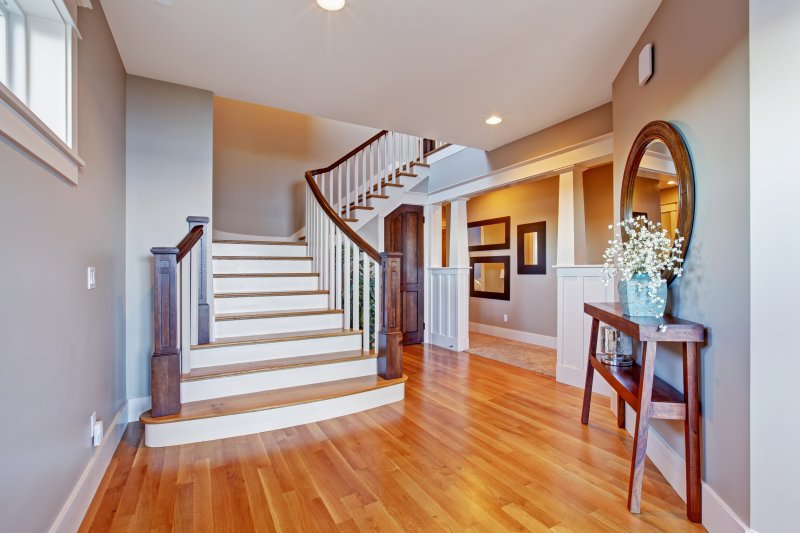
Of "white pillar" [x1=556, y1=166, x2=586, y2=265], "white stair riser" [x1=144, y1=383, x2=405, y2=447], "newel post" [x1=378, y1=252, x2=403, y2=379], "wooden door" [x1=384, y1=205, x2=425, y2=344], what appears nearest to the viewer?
"white stair riser" [x1=144, y1=383, x2=405, y2=447]

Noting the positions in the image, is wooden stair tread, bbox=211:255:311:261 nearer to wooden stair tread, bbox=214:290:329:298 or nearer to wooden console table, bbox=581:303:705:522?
wooden stair tread, bbox=214:290:329:298

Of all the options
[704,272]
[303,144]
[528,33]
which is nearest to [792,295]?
[704,272]

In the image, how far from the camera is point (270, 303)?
3600 millimetres

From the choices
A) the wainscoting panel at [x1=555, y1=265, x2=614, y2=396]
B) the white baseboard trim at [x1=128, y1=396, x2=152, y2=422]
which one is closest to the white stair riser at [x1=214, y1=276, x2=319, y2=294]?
the white baseboard trim at [x1=128, y1=396, x2=152, y2=422]

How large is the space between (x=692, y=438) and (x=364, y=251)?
2.46 meters

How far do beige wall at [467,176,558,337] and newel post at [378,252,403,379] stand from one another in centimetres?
294

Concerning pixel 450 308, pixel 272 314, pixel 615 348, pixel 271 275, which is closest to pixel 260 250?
pixel 271 275

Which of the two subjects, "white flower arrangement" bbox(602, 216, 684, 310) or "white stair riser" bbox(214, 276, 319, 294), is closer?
"white flower arrangement" bbox(602, 216, 684, 310)

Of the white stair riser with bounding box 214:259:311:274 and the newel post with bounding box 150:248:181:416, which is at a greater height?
the white stair riser with bounding box 214:259:311:274

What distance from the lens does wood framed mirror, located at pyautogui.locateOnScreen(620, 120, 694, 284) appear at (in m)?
1.77

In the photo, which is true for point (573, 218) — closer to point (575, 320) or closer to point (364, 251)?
point (575, 320)

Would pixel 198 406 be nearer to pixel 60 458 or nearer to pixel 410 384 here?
pixel 60 458

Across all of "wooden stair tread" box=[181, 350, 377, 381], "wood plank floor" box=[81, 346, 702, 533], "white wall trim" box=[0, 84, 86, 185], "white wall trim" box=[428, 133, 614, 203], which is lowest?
"wood plank floor" box=[81, 346, 702, 533]

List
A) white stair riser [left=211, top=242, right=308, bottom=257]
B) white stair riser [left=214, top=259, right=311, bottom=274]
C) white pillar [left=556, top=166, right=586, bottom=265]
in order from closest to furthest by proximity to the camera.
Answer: white pillar [left=556, top=166, right=586, bottom=265]
white stair riser [left=214, top=259, right=311, bottom=274]
white stair riser [left=211, top=242, right=308, bottom=257]
